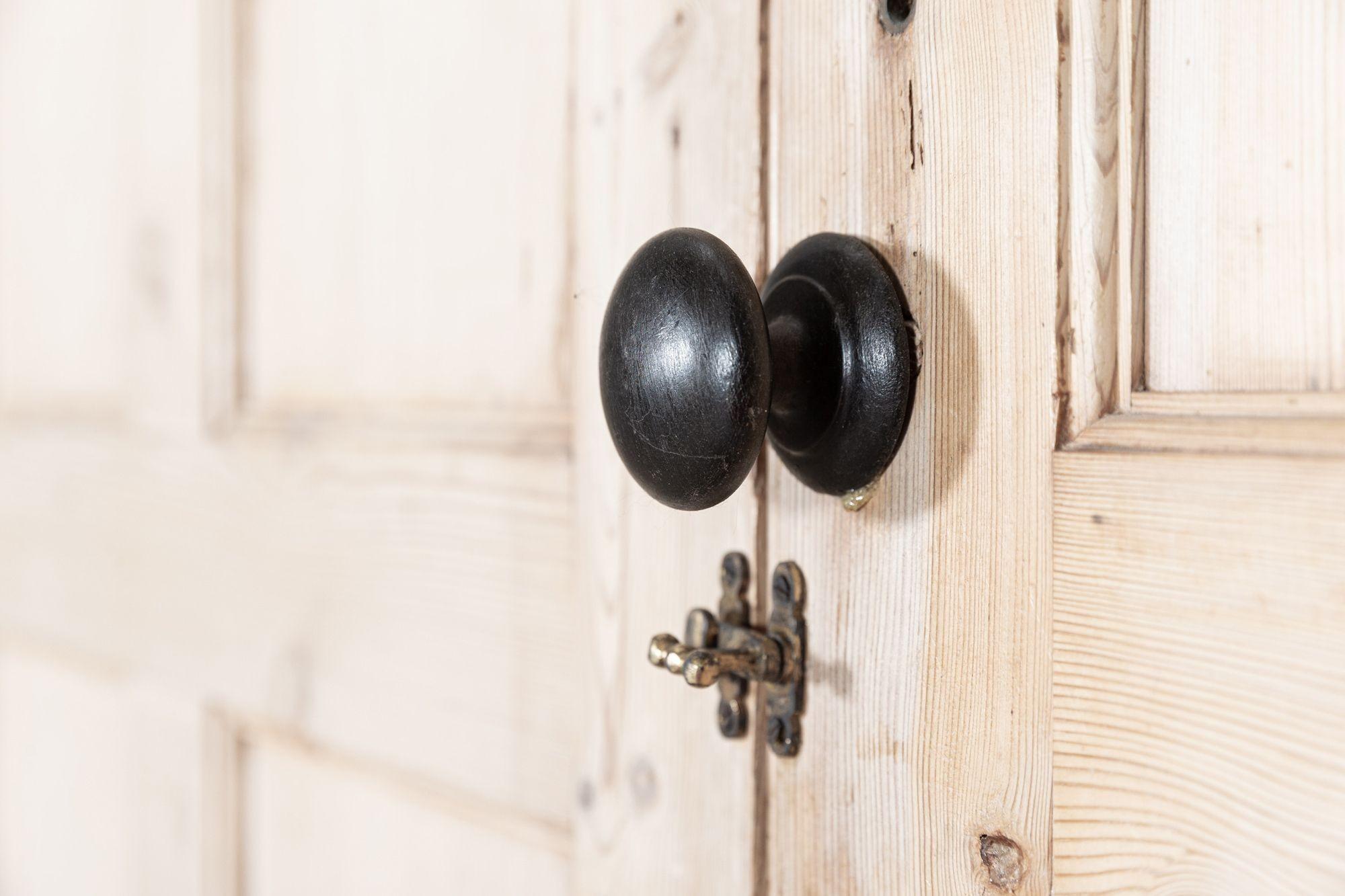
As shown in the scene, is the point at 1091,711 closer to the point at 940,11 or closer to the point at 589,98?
the point at 940,11

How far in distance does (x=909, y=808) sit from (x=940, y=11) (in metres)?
0.25

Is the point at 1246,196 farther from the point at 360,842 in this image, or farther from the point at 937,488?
the point at 360,842

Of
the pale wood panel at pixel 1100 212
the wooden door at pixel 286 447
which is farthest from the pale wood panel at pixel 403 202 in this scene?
the pale wood panel at pixel 1100 212

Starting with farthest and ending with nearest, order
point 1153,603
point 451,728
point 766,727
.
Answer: point 451,728
point 766,727
point 1153,603

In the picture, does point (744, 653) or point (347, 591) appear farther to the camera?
point (347, 591)

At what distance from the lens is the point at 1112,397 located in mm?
267

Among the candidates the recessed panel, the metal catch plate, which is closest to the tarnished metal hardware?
the metal catch plate

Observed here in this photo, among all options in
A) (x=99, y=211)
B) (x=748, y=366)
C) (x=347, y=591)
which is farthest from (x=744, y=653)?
(x=99, y=211)

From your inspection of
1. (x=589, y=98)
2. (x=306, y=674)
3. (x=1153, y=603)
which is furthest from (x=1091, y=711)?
(x=306, y=674)

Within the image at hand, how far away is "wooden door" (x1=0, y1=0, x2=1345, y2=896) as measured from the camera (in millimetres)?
246

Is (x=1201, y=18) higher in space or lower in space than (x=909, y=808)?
higher

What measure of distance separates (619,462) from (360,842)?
30 cm

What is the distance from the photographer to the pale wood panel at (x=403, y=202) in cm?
46

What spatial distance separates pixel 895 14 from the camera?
312 millimetres
